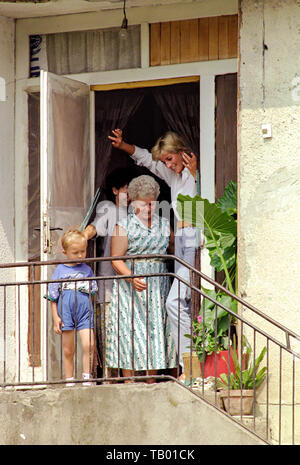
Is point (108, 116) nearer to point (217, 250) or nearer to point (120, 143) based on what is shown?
point (120, 143)

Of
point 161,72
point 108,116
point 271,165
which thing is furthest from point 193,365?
point 161,72

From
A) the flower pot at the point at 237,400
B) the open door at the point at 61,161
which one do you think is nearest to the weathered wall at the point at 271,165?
the flower pot at the point at 237,400

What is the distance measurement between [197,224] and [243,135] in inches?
34.8

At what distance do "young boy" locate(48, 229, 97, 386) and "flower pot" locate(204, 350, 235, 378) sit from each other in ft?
3.46

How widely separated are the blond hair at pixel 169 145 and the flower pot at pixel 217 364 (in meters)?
2.29

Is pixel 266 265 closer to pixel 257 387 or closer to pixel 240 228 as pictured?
pixel 240 228

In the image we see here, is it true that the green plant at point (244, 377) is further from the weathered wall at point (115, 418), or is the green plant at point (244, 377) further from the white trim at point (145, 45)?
the white trim at point (145, 45)

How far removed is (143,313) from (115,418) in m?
1.58

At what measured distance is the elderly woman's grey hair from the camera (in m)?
11.2

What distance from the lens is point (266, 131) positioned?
10242 millimetres

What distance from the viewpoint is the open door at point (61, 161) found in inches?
433

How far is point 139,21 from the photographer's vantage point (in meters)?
11.5

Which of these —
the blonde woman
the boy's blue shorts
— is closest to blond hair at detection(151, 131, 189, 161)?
the blonde woman

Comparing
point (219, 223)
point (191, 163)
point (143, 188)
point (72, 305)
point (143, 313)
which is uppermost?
point (191, 163)
